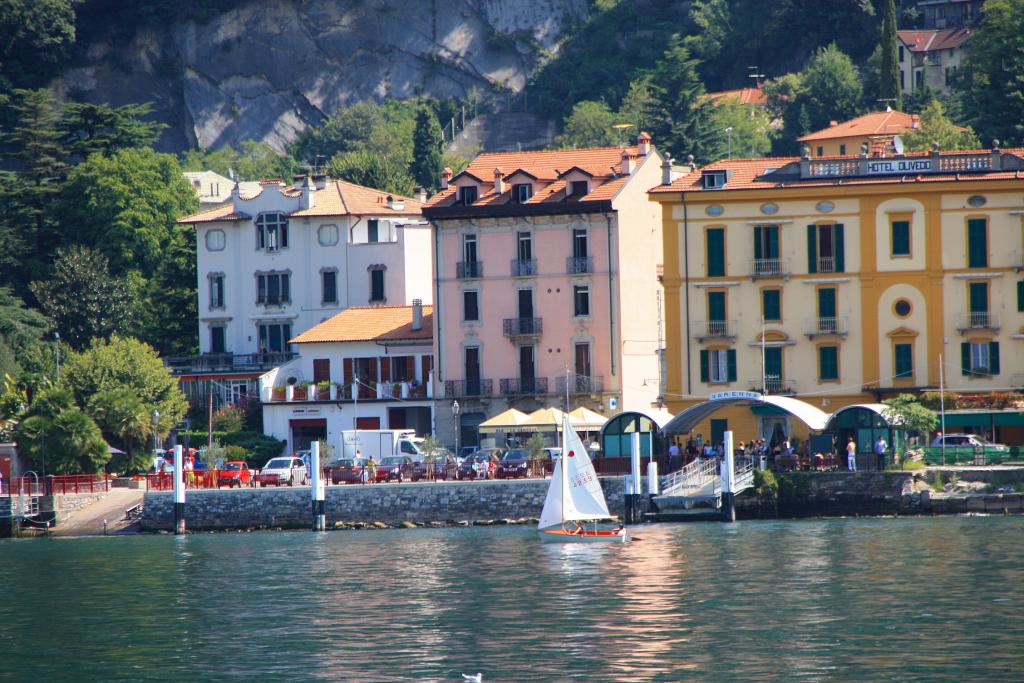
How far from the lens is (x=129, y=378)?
80.0 metres

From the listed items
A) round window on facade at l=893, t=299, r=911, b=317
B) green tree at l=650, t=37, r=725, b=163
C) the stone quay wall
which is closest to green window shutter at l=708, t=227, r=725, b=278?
round window on facade at l=893, t=299, r=911, b=317

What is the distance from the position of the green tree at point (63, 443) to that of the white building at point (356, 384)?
11.9m

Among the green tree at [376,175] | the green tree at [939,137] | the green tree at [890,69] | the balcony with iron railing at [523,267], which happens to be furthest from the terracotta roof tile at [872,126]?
the balcony with iron railing at [523,267]

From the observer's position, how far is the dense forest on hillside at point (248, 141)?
97.9 m

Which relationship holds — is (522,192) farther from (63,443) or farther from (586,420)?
(63,443)

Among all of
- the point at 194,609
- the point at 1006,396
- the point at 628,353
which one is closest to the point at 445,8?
the point at 628,353

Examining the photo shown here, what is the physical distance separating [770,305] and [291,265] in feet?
88.4

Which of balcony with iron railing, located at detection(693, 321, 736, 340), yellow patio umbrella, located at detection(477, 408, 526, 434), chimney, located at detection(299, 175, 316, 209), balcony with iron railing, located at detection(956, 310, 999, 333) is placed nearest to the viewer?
balcony with iron railing, located at detection(956, 310, 999, 333)

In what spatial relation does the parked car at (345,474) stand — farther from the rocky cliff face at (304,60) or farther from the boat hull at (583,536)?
the rocky cliff face at (304,60)

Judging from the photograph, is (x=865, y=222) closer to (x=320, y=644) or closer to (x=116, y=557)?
(x=116, y=557)

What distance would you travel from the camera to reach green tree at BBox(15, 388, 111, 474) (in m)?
74.0

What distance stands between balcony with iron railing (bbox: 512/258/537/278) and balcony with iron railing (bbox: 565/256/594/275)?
1.45 m

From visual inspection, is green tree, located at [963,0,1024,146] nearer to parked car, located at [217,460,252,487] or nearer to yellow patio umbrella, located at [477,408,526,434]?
yellow patio umbrella, located at [477,408,526,434]

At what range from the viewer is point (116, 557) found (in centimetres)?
6225
